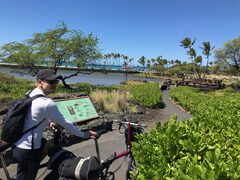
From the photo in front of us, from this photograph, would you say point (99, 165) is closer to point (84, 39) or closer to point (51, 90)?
point (51, 90)

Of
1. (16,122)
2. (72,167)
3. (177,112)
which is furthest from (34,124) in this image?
(177,112)

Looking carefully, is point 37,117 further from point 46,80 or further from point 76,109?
point 76,109

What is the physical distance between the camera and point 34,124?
3.54 m

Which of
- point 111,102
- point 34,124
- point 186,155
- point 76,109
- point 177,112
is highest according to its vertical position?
point 34,124

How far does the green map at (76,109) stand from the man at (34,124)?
667cm

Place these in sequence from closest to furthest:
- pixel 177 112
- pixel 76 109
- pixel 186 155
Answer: pixel 186 155, pixel 76 109, pixel 177 112

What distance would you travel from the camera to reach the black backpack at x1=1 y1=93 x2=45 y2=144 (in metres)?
3.48

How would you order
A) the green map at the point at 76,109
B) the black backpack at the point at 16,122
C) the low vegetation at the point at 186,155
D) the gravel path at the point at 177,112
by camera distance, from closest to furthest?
the low vegetation at the point at 186,155 < the black backpack at the point at 16,122 < the green map at the point at 76,109 < the gravel path at the point at 177,112

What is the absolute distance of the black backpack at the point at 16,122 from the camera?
3482 millimetres

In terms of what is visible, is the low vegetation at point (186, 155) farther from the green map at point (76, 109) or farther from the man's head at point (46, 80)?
the green map at point (76, 109)

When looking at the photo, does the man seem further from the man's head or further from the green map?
the green map

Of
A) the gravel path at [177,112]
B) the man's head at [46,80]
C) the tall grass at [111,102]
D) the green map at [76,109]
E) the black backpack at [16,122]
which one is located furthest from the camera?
the gravel path at [177,112]

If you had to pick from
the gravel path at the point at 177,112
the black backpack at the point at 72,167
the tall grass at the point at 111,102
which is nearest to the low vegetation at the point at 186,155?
the black backpack at the point at 72,167

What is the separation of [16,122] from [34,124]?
0.68 feet
